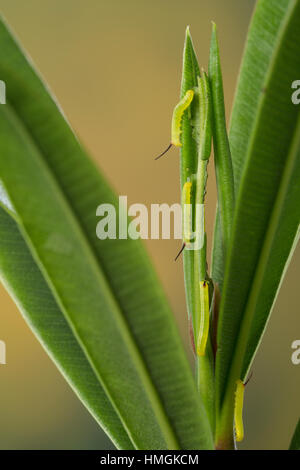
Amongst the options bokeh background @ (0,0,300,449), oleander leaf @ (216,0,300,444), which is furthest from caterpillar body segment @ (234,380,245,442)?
bokeh background @ (0,0,300,449)

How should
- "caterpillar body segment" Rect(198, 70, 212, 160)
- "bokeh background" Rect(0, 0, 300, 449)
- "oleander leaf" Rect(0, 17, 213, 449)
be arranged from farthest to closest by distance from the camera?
"bokeh background" Rect(0, 0, 300, 449) → "caterpillar body segment" Rect(198, 70, 212, 160) → "oleander leaf" Rect(0, 17, 213, 449)

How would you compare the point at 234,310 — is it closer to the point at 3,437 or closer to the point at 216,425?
the point at 216,425

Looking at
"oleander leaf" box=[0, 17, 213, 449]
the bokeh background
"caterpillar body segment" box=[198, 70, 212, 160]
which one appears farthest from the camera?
the bokeh background

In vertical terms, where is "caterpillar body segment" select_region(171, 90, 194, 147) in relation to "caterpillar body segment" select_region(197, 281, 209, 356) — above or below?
above

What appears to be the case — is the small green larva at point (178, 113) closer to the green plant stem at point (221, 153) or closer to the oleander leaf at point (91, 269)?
the green plant stem at point (221, 153)

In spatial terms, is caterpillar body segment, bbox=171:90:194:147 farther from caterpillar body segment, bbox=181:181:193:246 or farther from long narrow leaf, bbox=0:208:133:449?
long narrow leaf, bbox=0:208:133:449

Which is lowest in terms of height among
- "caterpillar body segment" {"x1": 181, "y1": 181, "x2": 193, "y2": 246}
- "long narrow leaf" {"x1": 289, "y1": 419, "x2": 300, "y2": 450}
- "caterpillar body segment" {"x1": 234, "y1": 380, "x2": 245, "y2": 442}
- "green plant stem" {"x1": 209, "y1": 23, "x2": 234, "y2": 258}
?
"long narrow leaf" {"x1": 289, "y1": 419, "x2": 300, "y2": 450}

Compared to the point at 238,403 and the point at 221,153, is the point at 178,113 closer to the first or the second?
the point at 221,153

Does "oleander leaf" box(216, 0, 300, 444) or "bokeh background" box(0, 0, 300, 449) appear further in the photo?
"bokeh background" box(0, 0, 300, 449)

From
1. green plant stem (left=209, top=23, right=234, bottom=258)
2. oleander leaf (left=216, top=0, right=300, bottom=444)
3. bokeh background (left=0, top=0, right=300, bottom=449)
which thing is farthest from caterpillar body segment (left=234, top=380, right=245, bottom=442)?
bokeh background (left=0, top=0, right=300, bottom=449)
